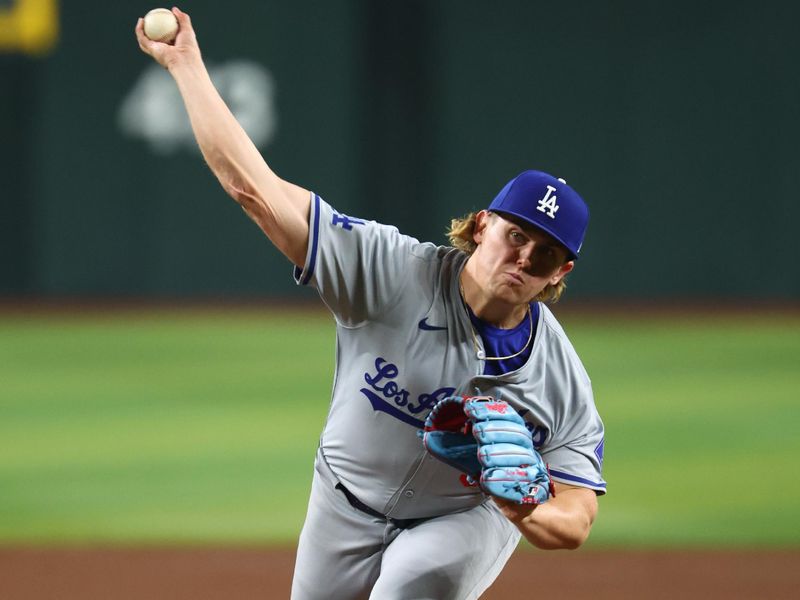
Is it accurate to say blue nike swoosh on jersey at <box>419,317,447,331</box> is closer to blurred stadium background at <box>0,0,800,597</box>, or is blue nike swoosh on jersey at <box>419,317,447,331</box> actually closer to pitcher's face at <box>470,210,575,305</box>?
pitcher's face at <box>470,210,575,305</box>

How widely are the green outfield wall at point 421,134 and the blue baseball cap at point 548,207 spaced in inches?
533

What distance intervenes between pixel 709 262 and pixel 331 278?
1469 centimetres

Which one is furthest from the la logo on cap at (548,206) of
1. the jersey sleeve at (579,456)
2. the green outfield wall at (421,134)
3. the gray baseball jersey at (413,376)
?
the green outfield wall at (421,134)

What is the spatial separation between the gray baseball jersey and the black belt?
0.03 m

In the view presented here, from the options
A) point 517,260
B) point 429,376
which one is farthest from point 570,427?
point 517,260

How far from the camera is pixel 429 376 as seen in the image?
3.71 m

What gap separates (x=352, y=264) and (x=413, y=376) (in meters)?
0.40

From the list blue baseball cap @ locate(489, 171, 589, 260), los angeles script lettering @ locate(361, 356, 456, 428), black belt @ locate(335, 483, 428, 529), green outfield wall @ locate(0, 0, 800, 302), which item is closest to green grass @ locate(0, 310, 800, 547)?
green outfield wall @ locate(0, 0, 800, 302)

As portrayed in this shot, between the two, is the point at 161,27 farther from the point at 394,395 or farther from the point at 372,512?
the point at 372,512

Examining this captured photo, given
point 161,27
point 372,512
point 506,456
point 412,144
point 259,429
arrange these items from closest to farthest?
1. point 506,456
2. point 161,27
3. point 372,512
4. point 259,429
5. point 412,144

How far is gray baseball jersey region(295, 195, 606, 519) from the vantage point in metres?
3.68

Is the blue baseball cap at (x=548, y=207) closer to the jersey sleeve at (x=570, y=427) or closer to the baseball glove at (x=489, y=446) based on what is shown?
the jersey sleeve at (x=570, y=427)

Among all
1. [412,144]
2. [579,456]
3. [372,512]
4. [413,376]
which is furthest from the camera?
[412,144]

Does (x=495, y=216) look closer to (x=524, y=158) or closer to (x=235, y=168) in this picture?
(x=235, y=168)
